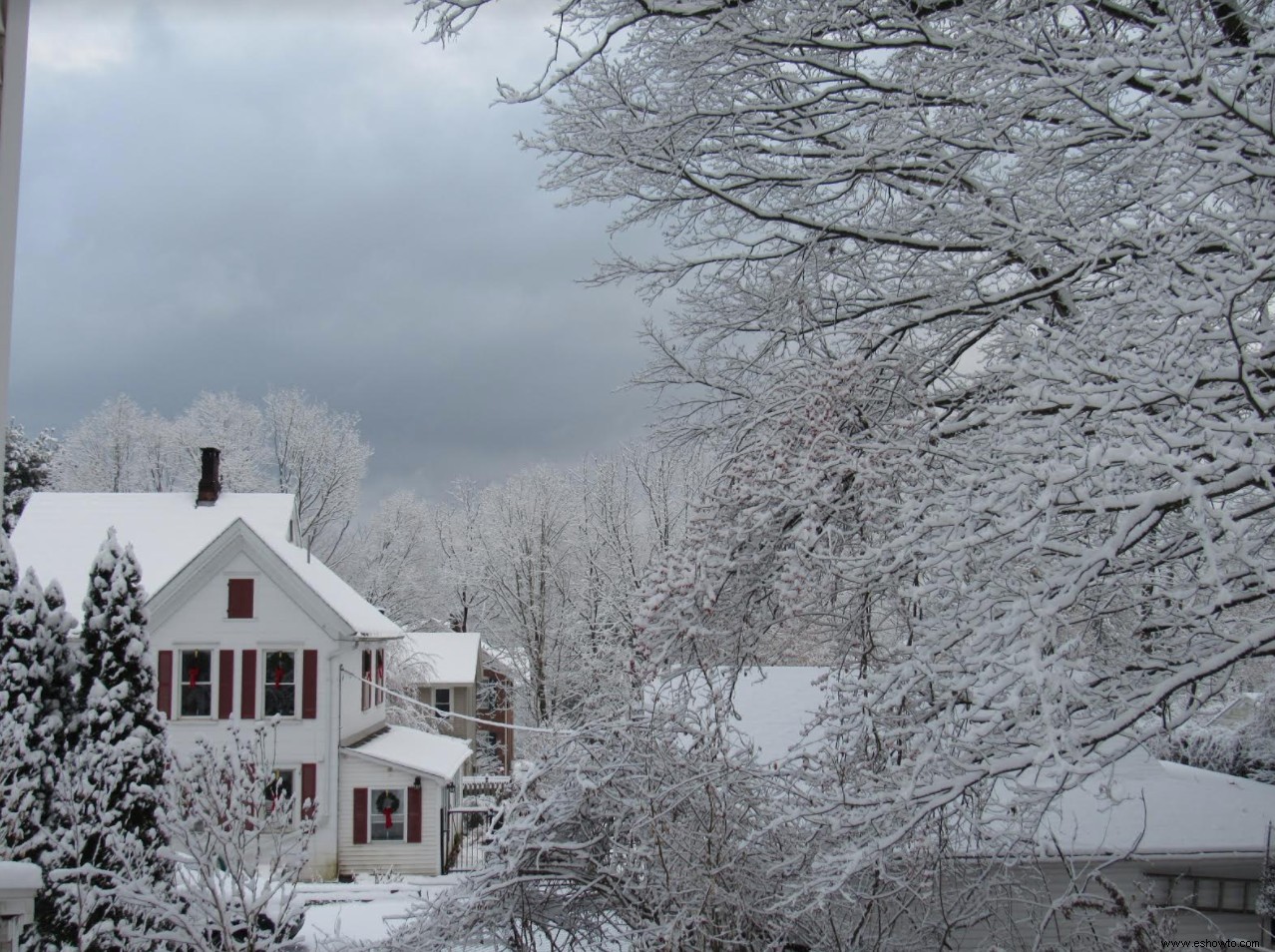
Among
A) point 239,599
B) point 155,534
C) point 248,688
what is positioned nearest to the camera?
point 248,688

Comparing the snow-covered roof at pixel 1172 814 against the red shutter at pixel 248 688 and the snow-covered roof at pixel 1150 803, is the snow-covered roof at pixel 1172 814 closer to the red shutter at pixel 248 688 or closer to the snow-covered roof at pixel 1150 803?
the snow-covered roof at pixel 1150 803

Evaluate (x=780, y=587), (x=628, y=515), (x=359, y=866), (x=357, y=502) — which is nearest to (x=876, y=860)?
(x=780, y=587)

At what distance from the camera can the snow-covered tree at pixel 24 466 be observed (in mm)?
29656

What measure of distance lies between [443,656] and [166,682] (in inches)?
485

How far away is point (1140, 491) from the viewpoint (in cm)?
354

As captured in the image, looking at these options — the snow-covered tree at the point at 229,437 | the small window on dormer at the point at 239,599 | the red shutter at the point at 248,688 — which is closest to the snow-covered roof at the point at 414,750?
the red shutter at the point at 248,688

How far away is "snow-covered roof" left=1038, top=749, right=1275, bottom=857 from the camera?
9078mm

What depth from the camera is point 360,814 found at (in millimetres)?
20016

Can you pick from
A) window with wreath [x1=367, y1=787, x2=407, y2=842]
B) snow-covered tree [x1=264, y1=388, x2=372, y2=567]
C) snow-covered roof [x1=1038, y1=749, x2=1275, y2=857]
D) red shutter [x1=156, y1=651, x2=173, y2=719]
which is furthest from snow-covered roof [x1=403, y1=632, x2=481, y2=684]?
snow-covered roof [x1=1038, y1=749, x2=1275, y2=857]

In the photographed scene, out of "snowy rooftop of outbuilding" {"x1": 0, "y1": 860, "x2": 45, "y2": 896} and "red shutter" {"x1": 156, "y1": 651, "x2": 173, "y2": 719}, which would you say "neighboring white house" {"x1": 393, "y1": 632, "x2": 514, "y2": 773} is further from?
"snowy rooftop of outbuilding" {"x1": 0, "y1": 860, "x2": 45, "y2": 896}

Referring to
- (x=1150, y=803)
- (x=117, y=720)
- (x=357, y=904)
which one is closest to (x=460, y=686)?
(x=357, y=904)

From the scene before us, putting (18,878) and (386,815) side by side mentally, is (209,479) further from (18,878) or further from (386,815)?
(18,878)

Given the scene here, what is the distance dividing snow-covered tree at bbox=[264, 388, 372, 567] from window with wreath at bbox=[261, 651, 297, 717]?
1342cm

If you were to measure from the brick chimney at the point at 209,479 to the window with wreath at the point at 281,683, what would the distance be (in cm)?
425
